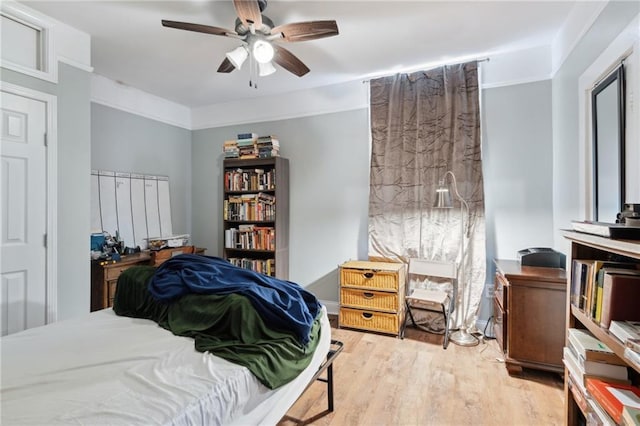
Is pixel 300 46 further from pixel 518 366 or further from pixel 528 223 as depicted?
pixel 518 366

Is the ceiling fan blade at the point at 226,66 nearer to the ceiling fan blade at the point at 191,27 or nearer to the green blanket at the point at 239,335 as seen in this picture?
the ceiling fan blade at the point at 191,27

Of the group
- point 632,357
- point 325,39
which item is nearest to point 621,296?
point 632,357

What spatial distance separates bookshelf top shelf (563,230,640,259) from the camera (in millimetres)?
1016

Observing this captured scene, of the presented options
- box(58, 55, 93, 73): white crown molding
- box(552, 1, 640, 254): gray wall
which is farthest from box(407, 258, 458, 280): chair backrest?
box(58, 55, 93, 73): white crown molding

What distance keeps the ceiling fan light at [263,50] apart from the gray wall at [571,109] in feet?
6.62

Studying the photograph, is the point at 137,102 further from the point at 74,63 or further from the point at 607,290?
the point at 607,290

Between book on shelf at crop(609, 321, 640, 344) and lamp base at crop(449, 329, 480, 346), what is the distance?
1.79 meters

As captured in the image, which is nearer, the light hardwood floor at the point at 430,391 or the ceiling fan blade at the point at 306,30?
the light hardwood floor at the point at 430,391

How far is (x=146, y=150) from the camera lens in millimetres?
3945

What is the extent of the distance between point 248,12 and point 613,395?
254 centimetres

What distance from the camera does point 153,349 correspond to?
1.33m

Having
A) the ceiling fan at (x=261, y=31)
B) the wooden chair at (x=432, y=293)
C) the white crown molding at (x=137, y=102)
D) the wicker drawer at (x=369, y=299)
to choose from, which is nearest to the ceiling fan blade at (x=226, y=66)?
the ceiling fan at (x=261, y=31)

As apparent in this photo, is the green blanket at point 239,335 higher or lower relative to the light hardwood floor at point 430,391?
higher

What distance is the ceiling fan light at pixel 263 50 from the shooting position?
2.16m
